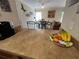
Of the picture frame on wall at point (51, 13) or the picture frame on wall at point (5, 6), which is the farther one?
the picture frame on wall at point (51, 13)

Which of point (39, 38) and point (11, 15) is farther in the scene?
point (11, 15)

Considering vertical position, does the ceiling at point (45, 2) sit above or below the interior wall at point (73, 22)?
above

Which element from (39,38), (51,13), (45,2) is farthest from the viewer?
(51,13)

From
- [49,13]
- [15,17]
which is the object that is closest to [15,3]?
[15,17]

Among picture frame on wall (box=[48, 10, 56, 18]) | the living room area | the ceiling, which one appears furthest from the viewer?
picture frame on wall (box=[48, 10, 56, 18])

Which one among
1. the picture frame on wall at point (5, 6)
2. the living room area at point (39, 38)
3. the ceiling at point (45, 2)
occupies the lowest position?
the living room area at point (39, 38)

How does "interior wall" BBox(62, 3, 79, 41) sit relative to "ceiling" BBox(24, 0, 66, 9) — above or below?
below

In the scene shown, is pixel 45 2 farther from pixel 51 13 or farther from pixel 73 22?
pixel 73 22

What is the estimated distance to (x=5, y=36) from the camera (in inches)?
43.0

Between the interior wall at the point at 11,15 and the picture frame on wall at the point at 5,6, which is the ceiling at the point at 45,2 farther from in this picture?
the picture frame on wall at the point at 5,6

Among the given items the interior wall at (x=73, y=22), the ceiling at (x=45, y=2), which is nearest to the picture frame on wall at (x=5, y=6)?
the interior wall at (x=73, y=22)

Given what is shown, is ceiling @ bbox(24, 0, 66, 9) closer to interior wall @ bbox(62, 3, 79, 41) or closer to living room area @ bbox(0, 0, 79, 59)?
living room area @ bbox(0, 0, 79, 59)

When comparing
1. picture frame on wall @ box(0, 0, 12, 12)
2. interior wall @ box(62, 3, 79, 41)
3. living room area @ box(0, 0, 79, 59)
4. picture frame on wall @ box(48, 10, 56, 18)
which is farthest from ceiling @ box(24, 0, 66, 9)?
interior wall @ box(62, 3, 79, 41)

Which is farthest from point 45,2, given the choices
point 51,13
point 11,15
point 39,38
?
point 39,38
